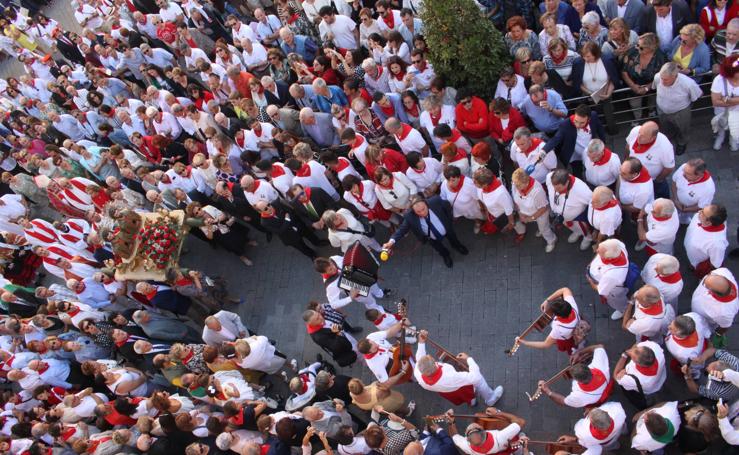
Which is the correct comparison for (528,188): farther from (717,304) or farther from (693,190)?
(717,304)

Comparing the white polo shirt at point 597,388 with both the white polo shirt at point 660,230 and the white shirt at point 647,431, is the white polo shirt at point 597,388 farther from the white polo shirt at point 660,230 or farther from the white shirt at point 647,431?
the white polo shirt at point 660,230

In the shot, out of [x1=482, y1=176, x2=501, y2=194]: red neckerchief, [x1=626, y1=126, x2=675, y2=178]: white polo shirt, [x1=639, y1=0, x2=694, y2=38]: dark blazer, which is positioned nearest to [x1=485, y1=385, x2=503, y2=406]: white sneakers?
[x1=482, y1=176, x2=501, y2=194]: red neckerchief

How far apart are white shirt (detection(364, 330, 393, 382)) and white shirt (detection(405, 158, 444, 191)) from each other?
2.35 metres

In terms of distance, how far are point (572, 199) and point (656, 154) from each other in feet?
3.60

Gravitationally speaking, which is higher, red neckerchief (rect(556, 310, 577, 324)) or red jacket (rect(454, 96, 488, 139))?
red jacket (rect(454, 96, 488, 139))

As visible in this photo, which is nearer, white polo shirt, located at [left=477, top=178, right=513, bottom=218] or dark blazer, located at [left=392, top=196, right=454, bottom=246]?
white polo shirt, located at [left=477, top=178, right=513, bottom=218]

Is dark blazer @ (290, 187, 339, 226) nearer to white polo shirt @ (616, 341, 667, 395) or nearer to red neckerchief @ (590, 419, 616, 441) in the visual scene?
white polo shirt @ (616, 341, 667, 395)

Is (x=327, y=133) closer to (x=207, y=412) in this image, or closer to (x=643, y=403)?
(x=207, y=412)

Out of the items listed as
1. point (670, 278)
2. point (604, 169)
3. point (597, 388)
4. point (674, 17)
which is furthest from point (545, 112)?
point (597, 388)

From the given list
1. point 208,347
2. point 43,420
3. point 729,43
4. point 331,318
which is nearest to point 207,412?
point 208,347

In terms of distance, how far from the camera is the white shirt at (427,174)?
27.0 feet

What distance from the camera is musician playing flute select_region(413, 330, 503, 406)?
618cm

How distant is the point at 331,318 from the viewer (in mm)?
7746

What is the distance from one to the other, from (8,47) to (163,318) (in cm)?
1191
